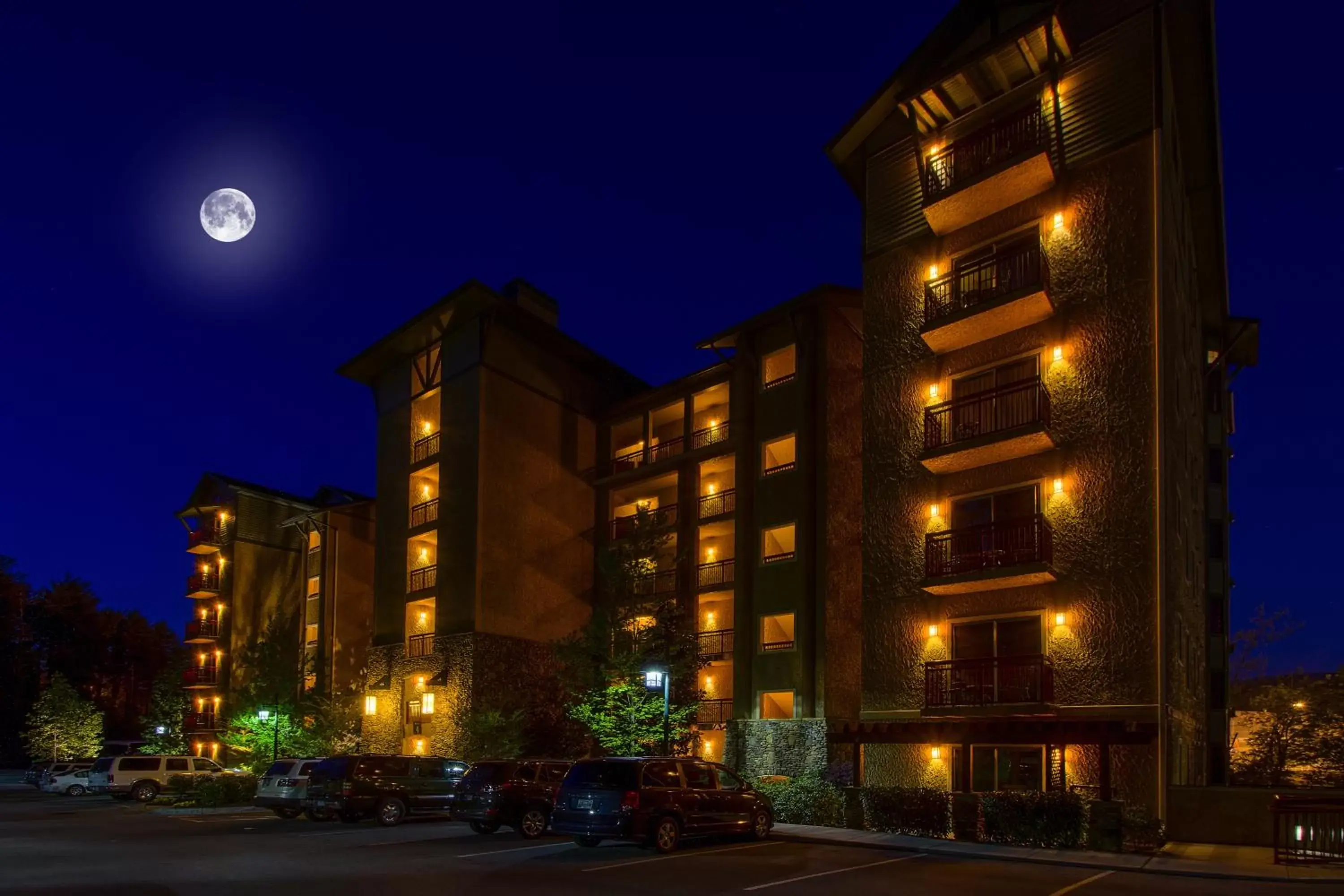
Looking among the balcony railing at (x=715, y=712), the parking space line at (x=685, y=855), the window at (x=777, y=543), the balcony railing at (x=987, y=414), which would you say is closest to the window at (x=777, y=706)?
the balcony railing at (x=715, y=712)

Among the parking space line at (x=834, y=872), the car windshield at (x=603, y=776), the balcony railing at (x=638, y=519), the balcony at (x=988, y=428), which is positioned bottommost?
the parking space line at (x=834, y=872)

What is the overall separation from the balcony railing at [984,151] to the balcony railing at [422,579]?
21685 mm

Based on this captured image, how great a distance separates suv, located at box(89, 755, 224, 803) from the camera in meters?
38.1

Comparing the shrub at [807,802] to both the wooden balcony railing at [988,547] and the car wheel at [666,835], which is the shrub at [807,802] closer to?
the car wheel at [666,835]

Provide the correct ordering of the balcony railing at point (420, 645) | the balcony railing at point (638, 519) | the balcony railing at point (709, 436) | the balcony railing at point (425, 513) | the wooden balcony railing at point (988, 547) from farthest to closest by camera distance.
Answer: the balcony railing at point (425, 513) → the balcony railing at point (420, 645) → the balcony railing at point (709, 436) → the balcony railing at point (638, 519) → the wooden balcony railing at point (988, 547)

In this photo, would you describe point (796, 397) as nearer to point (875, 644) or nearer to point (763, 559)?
point (763, 559)

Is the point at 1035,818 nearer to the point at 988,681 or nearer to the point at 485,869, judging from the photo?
the point at 988,681

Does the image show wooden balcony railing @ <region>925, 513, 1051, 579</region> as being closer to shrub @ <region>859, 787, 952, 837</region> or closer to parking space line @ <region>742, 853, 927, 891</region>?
shrub @ <region>859, 787, 952, 837</region>

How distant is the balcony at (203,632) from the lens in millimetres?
56344

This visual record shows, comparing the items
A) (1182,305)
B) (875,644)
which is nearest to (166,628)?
(875,644)

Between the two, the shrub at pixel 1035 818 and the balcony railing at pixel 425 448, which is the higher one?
the balcony railing at pixel 425 448

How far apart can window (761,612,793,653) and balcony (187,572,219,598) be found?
112 ft

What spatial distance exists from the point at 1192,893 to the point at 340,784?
17903 millimetres

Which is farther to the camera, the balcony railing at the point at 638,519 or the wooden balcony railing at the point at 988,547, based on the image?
the balcony railing at the point at 638,519
